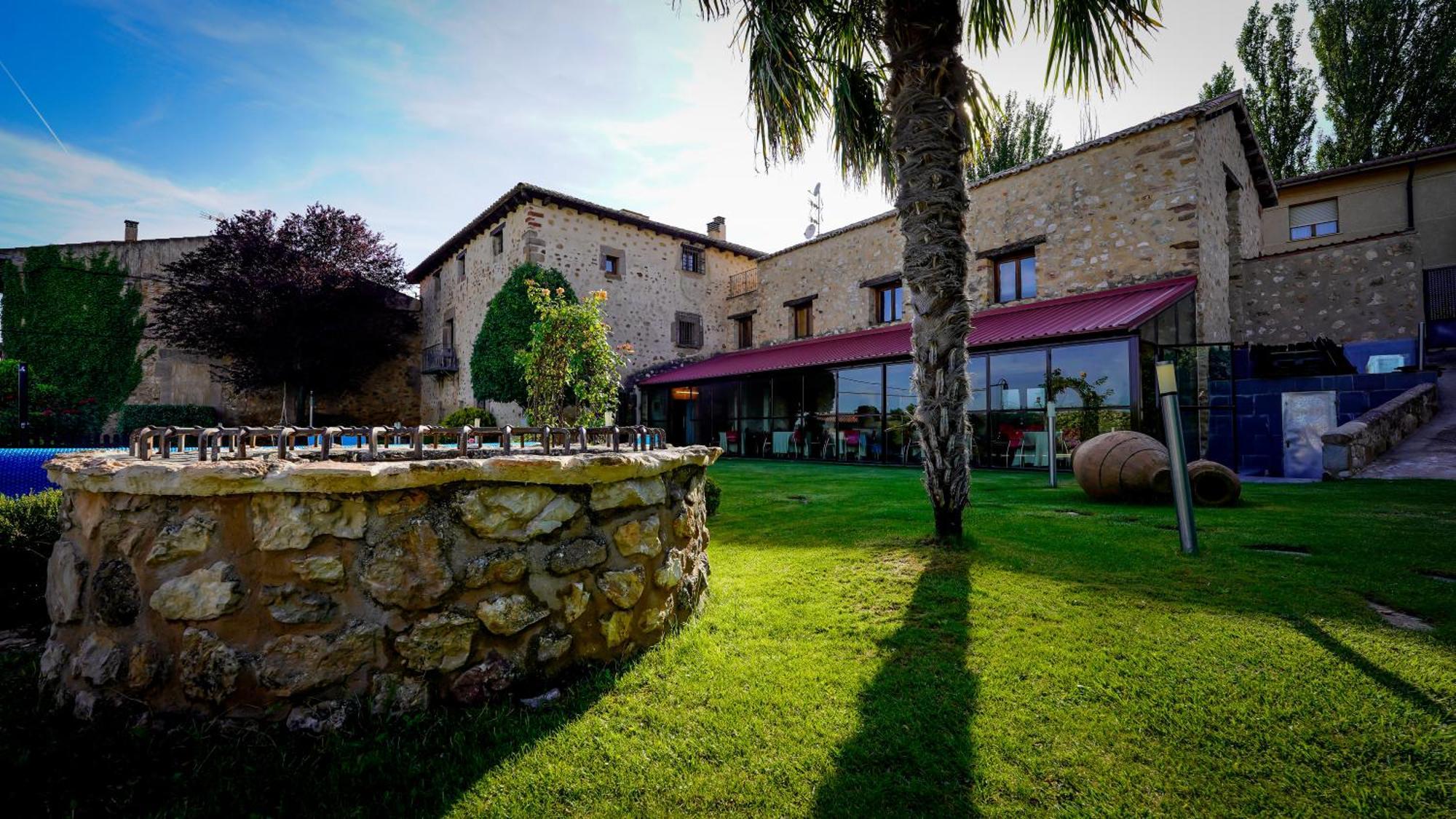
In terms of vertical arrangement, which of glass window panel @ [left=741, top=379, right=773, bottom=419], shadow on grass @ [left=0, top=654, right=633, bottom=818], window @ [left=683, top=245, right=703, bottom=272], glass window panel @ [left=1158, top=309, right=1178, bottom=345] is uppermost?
window @ [left=683, top=245, right=703, bottom=272]

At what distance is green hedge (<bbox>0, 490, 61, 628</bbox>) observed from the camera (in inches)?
130

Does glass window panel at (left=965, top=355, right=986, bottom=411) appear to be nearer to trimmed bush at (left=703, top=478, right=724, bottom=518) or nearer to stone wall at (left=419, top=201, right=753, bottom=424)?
trimmed bush at (left=703, top=478, right=724, bottom=518)

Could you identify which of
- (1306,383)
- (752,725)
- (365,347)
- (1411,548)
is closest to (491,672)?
(752,725)

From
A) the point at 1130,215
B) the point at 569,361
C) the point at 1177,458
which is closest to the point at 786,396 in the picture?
the point at 1130,215

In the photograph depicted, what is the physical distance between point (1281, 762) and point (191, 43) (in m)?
10.1

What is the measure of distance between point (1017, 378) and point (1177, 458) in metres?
7.74

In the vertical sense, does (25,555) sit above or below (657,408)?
below

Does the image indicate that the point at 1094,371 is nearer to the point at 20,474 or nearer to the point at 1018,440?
the point at 1018,440

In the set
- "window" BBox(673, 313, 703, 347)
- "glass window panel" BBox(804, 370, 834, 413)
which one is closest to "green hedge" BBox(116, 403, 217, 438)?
"window" BBox(673, 313, 703, 347)

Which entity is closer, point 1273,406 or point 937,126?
point 937,126

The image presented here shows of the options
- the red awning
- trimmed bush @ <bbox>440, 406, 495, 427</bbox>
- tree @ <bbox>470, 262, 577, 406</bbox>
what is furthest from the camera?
trimmed bush @ <bbox>440, 406, 495, 427</bbox>

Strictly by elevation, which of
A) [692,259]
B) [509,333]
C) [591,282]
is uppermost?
[692,259]

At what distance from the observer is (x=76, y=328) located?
19.3 meters

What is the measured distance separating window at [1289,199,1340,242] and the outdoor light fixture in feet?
61.6
